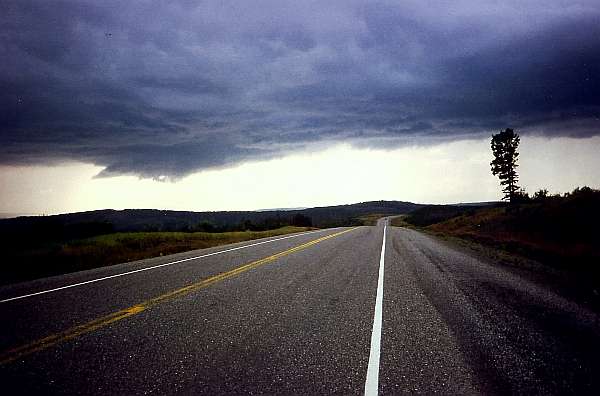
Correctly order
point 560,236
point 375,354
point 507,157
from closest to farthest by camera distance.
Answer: point 375,354, point 560,236, point 507,157

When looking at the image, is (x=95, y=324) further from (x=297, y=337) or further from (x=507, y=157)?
(x=507, y=157)

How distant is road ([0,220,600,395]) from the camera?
384 centimetres

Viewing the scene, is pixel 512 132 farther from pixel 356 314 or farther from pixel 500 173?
pixel 356 314

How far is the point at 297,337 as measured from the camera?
17.0 feet

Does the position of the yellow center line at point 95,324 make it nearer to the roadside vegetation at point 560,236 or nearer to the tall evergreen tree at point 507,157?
the roadside vegetation at point 560,236

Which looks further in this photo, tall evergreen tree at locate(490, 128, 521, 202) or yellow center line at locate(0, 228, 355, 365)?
tall evergreen tree at locate(490, 128, 521, 202)

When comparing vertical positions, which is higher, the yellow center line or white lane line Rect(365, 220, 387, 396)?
the yellow center line

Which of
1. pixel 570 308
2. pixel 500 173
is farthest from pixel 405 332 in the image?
pixel 500 173

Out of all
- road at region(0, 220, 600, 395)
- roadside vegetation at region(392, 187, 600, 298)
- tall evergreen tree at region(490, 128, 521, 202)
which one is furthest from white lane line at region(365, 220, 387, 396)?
tall evergreen tree at region(490, 128, 521, 202)

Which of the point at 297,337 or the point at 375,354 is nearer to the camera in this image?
the point at 375,354

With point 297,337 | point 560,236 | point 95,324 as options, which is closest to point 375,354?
point 297,337

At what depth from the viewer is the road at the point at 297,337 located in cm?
384

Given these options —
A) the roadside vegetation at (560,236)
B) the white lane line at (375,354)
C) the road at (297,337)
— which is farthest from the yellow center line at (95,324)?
the roadside vegetation at (560,236)

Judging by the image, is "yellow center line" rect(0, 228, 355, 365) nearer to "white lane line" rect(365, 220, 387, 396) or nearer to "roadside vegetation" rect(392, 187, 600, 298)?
"white lane line" rect(365, 220, 387, 396)
